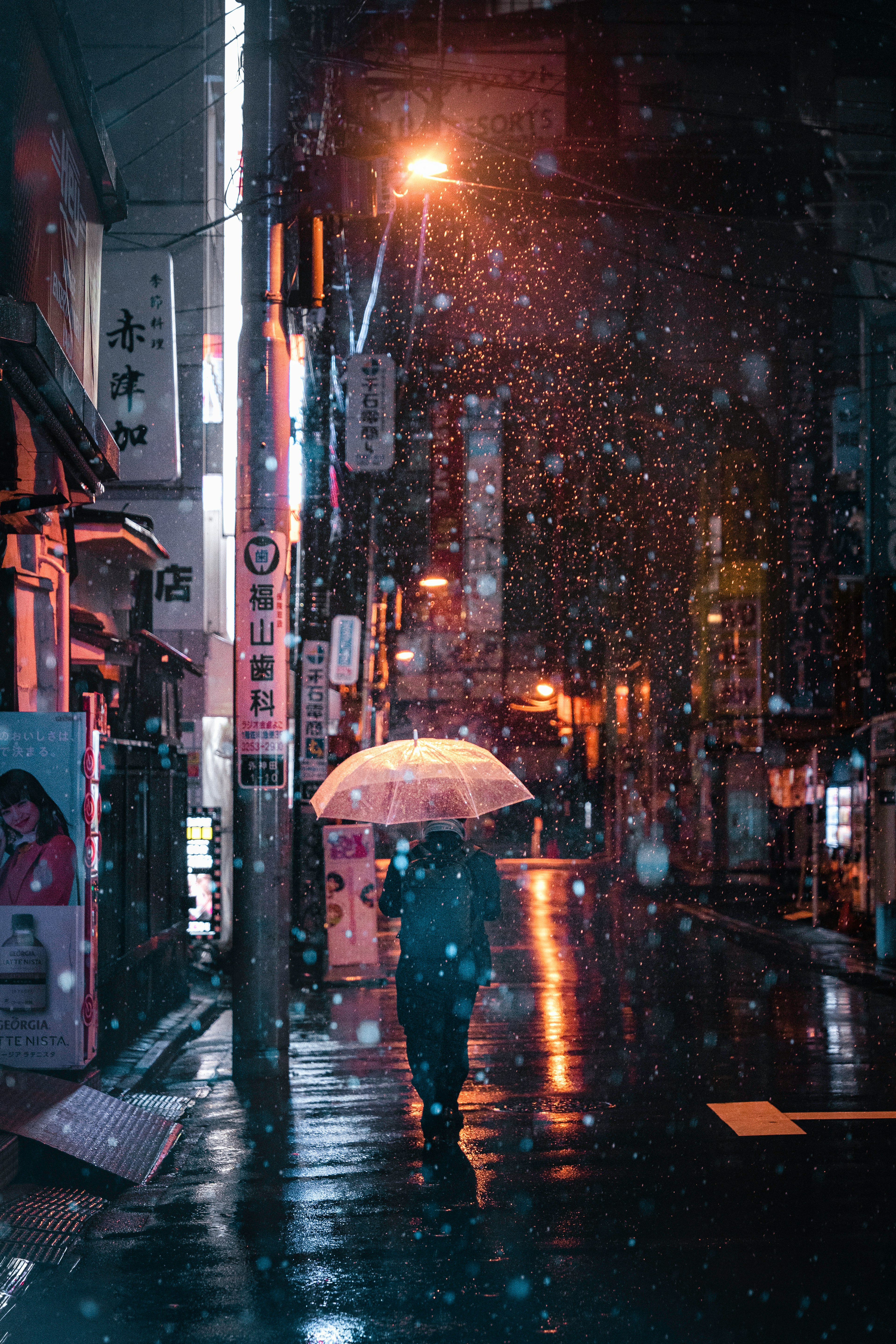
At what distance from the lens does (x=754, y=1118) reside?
25.5ft

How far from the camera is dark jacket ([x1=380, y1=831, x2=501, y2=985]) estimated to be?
7301 mm

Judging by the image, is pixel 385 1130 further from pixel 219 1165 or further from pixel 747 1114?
pixel 747 1114

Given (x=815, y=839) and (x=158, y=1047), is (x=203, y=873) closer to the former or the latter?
(x=158, y=1047)

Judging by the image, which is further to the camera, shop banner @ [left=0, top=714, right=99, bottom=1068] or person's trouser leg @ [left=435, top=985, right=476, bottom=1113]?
person's trouser leg @ [left=435, top=985, right=476, bottom=1113]

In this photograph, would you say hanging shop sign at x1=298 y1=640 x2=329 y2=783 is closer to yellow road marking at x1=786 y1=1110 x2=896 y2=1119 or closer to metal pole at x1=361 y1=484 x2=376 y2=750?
metal pole at x1=361 y1=484 x2=376 y2=750

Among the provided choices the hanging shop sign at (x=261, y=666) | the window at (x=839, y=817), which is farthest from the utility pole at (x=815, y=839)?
the hanging shop sign at (x=261, y=666)

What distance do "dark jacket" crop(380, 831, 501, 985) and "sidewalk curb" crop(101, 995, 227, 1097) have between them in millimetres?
2859

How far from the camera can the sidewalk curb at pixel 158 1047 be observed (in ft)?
29.4

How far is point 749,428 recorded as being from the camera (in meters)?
31.9

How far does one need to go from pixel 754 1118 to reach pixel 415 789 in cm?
313

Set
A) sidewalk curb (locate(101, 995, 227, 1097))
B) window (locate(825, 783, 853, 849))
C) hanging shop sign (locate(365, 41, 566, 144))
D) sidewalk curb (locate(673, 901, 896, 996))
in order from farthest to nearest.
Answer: hanging shop sign (locate(365, 41, 566, 144)) < window (locate(825, 783, 853, 849)) < sidewalk curb (locate(673, 901, 896, 996)) < sidewalk curb (locate(101, 995, 227, 1097))

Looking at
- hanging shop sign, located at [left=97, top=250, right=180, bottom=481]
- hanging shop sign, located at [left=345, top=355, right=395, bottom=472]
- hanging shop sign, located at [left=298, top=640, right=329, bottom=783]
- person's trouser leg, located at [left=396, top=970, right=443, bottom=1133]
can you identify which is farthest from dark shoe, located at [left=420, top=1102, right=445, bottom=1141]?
hanging shop sign, located at [left=345, top=355, right=395, bottom=472]

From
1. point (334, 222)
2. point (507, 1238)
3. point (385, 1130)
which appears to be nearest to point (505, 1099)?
point (385, 1130)

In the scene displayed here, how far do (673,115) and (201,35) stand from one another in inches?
925
